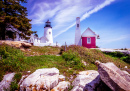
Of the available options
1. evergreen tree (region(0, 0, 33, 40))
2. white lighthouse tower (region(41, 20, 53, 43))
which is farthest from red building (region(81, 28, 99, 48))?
white lighthouse tower (region(41, 20, 53, 43))

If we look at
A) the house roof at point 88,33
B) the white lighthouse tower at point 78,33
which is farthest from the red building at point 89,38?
the white lighthouse tower at point 78,33

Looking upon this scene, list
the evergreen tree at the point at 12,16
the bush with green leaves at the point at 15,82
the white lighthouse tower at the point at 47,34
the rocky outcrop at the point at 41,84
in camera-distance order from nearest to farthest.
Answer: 1. the rocky outcrop at the point at 41,84
2. the bush with green leaves at the point at 15,82
3. the evergreen tree at the point at 12,16
4. the white lighthouse tower at the point at 47,34

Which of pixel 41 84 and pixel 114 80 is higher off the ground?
pixel 114 80

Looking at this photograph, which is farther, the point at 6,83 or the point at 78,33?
the point at 78,33

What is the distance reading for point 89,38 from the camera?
23.0 metres

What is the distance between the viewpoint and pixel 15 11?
16078 millimetres

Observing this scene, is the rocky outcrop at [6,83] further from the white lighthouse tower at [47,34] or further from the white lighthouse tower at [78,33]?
the white lighthouse tower at [47,34]

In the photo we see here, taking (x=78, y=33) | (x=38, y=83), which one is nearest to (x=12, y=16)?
(x=38, y=83)

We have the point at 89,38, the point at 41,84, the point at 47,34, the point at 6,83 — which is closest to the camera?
the point at 41,84

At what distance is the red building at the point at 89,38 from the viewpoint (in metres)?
22.9

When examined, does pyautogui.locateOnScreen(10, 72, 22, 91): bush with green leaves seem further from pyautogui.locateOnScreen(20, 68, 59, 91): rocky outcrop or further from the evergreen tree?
the evergreen tree

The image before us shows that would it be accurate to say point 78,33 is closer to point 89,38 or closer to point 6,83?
point 89,38

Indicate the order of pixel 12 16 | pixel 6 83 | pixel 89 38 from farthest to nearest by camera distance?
pixel 89 38, pixel 12 16, pixel 6 83

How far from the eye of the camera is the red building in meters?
22.9
